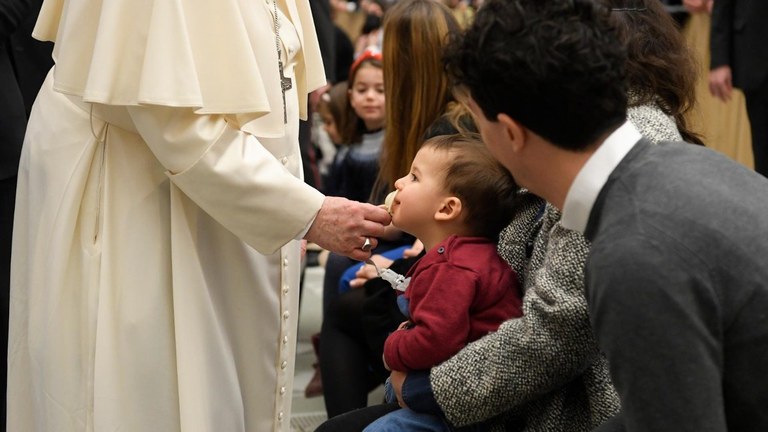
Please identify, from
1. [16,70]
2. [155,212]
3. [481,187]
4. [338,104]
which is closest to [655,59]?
[481,187]

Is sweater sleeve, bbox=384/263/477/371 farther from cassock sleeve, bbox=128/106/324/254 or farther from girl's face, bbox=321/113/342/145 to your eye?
girl's face, bbox=321/113/342/145

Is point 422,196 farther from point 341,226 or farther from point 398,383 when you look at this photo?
point 398,383

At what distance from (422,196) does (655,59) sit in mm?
547

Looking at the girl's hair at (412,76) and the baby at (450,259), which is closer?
the baby at (450,259)

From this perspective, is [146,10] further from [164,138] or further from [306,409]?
[306,409]

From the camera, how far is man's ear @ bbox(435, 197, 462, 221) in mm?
2176

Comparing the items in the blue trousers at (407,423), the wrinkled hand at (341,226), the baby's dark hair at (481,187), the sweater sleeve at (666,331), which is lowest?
the blue trousers at (407,423)

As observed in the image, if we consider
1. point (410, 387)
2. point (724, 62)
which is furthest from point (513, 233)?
point (724, 62)

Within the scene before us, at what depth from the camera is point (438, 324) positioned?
6.45 ft

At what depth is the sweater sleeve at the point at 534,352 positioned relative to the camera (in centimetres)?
175

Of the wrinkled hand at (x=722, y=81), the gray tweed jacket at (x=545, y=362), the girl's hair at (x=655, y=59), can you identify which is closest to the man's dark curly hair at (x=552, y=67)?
the gray tweed jacket at (x=545, y=362)

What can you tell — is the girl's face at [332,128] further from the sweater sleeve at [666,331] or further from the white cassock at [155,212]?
the sweater sleeve at [666,331]

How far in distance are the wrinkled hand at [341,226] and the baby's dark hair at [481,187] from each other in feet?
0.66

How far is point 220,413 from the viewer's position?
221 centimetres
